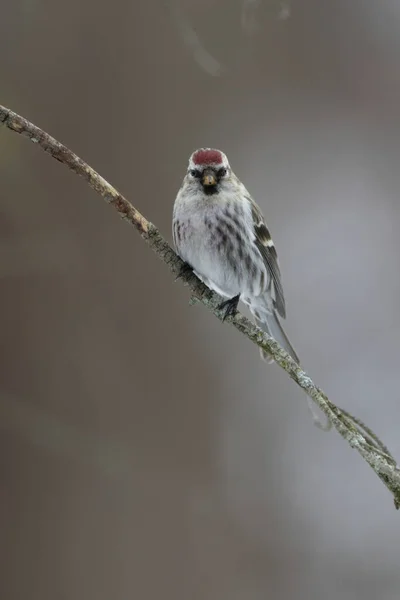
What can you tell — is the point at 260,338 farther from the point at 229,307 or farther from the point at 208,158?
the point at 208,158

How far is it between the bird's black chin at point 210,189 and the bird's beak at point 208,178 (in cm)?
1

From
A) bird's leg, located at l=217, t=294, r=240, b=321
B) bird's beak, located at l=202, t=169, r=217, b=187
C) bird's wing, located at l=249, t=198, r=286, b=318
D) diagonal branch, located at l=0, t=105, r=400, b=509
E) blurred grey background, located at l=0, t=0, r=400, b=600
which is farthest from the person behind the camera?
blurred grey background, located at l=0, t=0, r=400, b=600

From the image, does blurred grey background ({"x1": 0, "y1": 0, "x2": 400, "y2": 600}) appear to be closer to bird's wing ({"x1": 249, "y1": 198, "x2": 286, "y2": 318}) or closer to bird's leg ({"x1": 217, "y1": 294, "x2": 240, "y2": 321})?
bird's wing ({"x1": 249, "y1": 198, "x2": 286, "y2": 318})

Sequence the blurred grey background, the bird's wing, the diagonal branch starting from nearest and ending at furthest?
the diagonal branch < the bird's wing < the blurred grey background

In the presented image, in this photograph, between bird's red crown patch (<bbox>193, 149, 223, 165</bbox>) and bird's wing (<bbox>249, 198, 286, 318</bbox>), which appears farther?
bird's wing (<bbox>249, 198, 286, 318</bbox>)

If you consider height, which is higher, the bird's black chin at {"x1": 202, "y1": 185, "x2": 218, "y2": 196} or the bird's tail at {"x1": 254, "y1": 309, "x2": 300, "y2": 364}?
the bird's black chin at {"x1": 202, "y1": 185, "x2": 218, "y2": 196}

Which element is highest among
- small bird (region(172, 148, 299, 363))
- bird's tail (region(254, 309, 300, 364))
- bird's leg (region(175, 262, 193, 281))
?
small bird (region(172, 148, 299, 363))

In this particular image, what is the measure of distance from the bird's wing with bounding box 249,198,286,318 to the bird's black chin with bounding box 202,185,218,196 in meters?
0.11

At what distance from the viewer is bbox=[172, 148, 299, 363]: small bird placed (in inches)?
47.2

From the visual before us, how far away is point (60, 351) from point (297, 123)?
97 cm

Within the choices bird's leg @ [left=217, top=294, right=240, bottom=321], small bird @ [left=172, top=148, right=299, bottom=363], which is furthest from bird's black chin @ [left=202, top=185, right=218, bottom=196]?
bird's leg @ [left=217, top=294, right=240, bottom=321]

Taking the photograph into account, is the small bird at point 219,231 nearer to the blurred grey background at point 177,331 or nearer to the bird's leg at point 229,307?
the bird's leg at point 229,307

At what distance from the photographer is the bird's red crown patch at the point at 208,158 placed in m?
1.20

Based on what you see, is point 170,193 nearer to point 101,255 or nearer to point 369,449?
point 101,255
